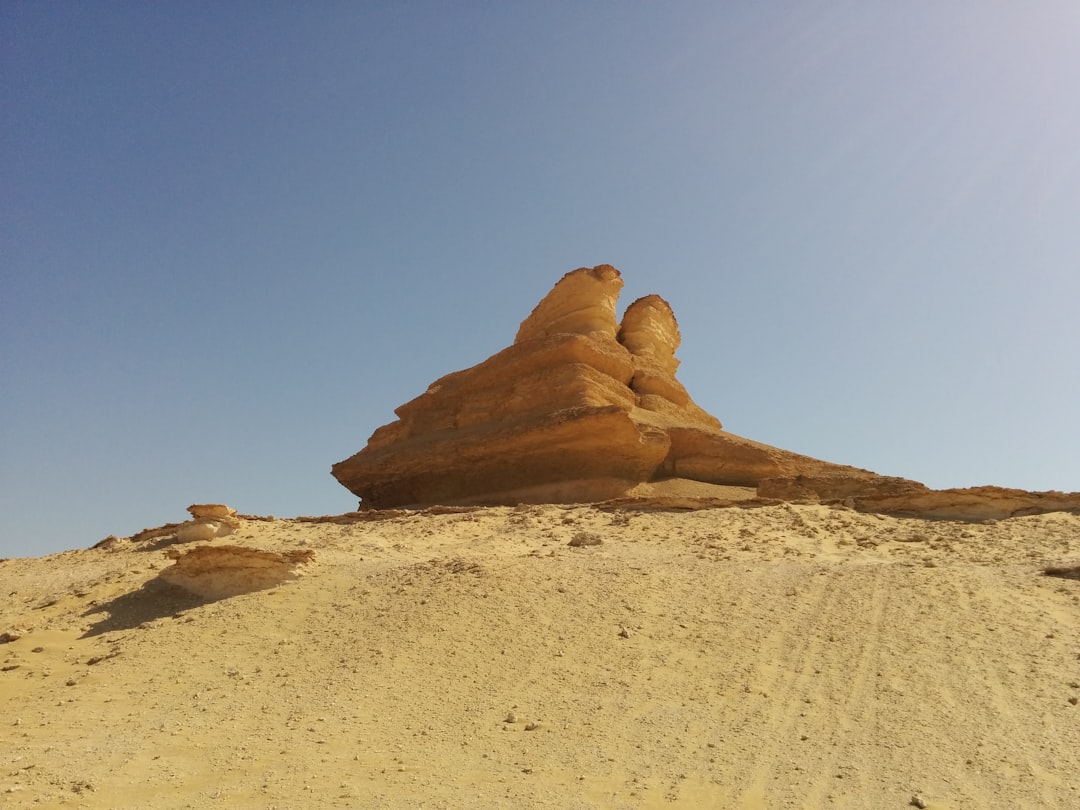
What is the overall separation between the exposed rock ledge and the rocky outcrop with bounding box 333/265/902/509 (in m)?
0.03

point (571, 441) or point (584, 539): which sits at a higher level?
point (571, 441)

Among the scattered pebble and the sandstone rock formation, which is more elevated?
the sandstone rock formation

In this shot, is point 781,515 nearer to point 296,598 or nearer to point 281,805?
point 296,598

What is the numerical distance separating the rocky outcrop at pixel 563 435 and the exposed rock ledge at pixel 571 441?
3cm

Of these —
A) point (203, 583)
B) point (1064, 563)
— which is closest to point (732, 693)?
point (1064, 563)

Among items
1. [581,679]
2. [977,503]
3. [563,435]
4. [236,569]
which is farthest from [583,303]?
[581,679]

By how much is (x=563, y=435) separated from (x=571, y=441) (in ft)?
0.83

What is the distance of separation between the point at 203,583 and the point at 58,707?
319 cm

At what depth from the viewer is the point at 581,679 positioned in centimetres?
636

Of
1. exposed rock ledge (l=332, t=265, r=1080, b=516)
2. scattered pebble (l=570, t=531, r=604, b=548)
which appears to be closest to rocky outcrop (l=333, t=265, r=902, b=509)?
exposed rock ledge (l=332, t=265, r=1080, b=516)

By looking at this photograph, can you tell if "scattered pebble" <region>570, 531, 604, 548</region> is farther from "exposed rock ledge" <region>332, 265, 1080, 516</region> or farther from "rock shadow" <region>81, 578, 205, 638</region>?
"rock shadow" <region>81, 578, 205, 638</region>

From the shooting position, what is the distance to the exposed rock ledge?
18000mm

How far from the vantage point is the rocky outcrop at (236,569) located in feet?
31.8

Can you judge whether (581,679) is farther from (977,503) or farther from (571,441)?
(571,441)
